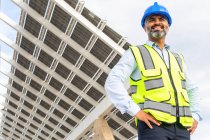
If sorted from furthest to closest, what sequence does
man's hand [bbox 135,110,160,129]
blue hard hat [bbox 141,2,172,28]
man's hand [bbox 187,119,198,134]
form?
blue hard hat [bbox 141,2,172,28]
man's hand [bbox 187,119,198,134]
man's hand [bbox 135,110,160,129]

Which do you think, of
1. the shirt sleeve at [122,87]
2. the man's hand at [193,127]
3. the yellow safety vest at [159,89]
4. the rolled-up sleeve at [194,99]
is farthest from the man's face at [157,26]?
the man's hand at [193,127]

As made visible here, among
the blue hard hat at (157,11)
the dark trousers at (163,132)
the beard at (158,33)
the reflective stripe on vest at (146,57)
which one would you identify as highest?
the blue hard hat at (157,11)

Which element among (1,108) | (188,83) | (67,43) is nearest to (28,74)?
(67,43)

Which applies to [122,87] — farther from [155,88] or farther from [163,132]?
[163,132]

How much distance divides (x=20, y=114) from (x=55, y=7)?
1627 centimetres

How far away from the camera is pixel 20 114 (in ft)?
100

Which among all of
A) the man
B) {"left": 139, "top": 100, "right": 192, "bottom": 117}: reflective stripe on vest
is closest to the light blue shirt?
the man

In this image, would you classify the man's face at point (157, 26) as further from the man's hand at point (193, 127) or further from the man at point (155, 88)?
the man's hand at point (193, 127)

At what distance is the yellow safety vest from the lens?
8.42ft

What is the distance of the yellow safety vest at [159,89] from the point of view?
2.57m

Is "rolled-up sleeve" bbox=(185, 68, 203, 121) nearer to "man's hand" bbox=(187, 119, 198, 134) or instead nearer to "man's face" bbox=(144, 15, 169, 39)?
"man's hand" bbox=(187, 119, 198, 134)

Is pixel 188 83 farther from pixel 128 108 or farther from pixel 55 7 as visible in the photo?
pixel 55 7


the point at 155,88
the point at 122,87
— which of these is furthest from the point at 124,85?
the point at 155,88

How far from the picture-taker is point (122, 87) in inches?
102
